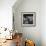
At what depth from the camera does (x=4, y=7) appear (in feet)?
15.9

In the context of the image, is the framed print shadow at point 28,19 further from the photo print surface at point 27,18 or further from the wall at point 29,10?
the wall at point 29,10

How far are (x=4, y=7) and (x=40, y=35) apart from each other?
2390 mm

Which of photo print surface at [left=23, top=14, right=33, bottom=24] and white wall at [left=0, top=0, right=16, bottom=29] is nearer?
white wall at [left=0, top=0, right=16, bottom=29]

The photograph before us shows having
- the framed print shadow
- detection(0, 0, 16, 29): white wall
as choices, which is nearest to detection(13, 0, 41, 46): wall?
the framed print shadow

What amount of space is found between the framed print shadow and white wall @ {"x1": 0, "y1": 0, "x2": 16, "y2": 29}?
1163 mm

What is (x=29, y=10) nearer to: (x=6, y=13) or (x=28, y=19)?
(x=28, y=19)

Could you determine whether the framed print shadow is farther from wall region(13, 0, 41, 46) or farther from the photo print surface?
wall region(13, 0, 41, 46)

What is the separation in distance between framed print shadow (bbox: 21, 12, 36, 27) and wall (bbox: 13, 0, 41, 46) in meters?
0.16

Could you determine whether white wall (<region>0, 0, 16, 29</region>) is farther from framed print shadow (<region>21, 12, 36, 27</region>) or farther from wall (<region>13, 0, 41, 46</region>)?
framed print shadow (<region>21, 12, 36, 27</region>)

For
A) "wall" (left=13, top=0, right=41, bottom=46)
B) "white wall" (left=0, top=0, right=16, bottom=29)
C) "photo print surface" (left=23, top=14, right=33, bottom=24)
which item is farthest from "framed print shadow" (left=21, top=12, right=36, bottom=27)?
"white wall" (left=0, top=0, right=16, bottom=29)

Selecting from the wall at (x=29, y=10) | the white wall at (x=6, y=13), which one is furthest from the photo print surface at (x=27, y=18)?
the white wall at (x=6, y=13)

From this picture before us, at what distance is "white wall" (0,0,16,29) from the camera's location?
4832 millimetres

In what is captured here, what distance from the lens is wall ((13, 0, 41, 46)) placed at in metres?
5.91

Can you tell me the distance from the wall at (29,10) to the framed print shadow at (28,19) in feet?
0.51
